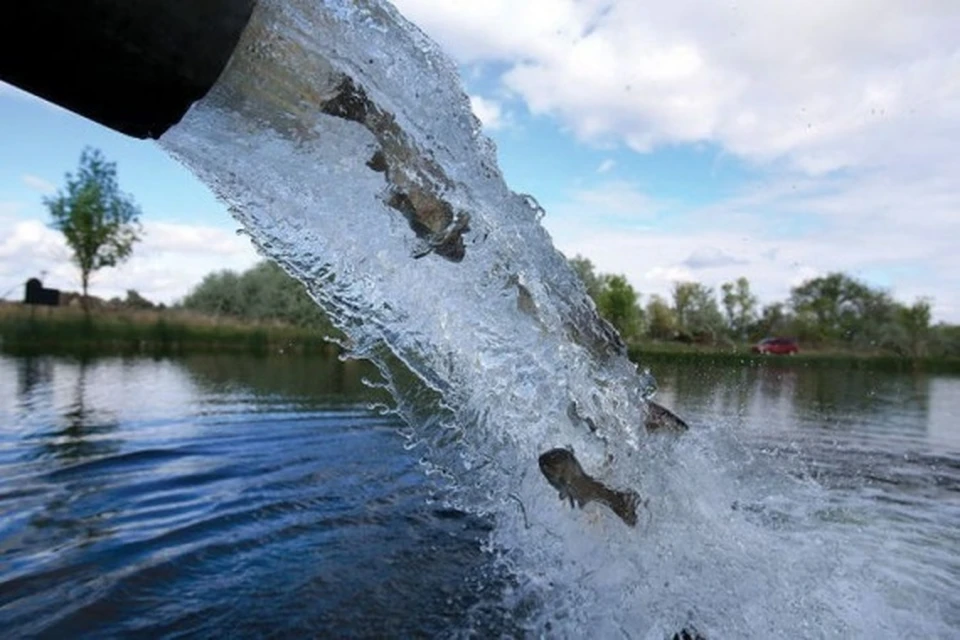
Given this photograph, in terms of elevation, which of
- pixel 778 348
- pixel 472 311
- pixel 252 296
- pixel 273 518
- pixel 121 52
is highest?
pixel 252 296

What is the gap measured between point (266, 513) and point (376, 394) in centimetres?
1122

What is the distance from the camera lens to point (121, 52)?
188 cm

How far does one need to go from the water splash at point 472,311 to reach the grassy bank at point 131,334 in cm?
2939

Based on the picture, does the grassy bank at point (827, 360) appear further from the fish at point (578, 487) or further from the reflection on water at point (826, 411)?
the fish at point (578, 487)

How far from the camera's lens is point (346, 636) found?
13.0 feet

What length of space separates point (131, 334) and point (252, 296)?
41.0 metres

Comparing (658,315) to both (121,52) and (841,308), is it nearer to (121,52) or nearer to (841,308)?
(841,308)

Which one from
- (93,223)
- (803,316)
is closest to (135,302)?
(93,223)

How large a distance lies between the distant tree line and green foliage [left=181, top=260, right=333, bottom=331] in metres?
29.1

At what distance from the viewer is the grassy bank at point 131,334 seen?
3381 cm

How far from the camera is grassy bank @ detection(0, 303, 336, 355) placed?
1331 inches

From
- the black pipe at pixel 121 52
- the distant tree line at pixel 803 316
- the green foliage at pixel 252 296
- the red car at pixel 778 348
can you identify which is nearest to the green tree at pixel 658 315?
the distant tree line at pixel 803 316

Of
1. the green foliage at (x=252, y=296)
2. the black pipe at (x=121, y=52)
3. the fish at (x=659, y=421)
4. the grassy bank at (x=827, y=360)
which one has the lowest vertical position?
the grassy bank at (x=827, y=360)

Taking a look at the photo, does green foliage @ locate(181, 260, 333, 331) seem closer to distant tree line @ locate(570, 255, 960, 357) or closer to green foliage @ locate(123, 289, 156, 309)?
green foliage @ locate(123, 289, 156, 309)
